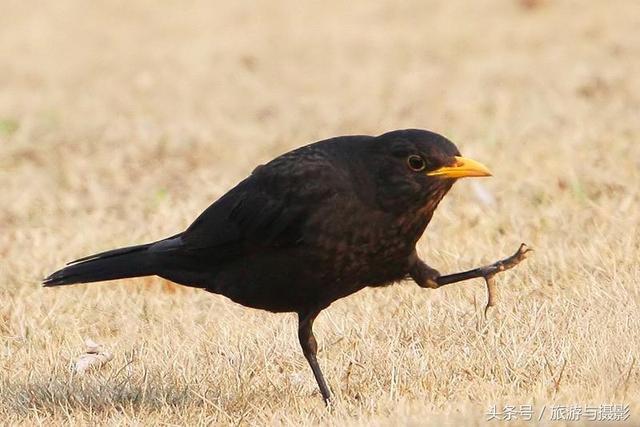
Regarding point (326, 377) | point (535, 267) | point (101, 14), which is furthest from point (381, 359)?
point (101, 14)

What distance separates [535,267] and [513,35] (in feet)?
28.4

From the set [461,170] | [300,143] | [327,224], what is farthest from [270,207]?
[300,143]

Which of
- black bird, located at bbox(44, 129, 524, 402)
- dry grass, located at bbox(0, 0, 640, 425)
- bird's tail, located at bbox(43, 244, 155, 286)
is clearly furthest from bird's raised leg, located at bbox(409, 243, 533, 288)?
bird's tail, located at bbox(43, 244, 155, 286)

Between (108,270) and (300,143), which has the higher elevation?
(300,143)

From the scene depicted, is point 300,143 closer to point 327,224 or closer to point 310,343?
point 310,343

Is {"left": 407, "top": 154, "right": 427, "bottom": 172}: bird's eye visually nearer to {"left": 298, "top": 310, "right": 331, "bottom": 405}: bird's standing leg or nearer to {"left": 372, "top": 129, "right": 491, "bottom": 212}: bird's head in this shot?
{"left": 372, "top": 129, "right": 491, "bottom": 212}: bird's head

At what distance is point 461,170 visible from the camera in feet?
14.9

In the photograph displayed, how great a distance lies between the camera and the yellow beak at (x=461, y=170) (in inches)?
178

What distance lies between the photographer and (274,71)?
1394cm

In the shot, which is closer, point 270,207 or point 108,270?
point 270,207

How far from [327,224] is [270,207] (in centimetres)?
35

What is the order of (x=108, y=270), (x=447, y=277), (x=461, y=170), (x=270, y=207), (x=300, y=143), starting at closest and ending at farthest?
(x=461, y=170) → (x=270, y=207) → (x=447, y=277) → (x=108, y=270) → (x=300, y=143)

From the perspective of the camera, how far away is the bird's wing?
4.70m

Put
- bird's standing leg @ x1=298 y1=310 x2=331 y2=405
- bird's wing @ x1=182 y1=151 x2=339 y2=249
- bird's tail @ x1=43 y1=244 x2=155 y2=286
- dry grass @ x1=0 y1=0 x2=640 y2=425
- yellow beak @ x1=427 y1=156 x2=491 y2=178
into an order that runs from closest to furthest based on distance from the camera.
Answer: yellow beak @ x1=427 y1=156 x2=491 y2=178 → bird's wing @ x1=182 y1=151 x2=339 y2=249 → bird's standing leg @ x1=298 y1=310 x2=331 y2=405 → dry grass @ x1=0 y1=0 x2=640 y2=425 → bird's tail @ x1=43 y1=244 x2=155 y2=286
